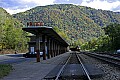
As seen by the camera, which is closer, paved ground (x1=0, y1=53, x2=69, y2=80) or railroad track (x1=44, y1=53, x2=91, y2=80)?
railroad track (x1=44, y1=53, x2=91, y2=80)

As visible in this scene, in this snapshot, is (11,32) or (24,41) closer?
(11,32)

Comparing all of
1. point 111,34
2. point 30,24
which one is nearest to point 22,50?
point 111,34

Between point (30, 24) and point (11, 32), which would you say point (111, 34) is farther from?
point (30, 24)

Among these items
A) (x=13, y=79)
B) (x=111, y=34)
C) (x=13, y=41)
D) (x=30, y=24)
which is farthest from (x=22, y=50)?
(x=13, y=79)

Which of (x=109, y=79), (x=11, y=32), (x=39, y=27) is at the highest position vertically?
(x=11, y=32)

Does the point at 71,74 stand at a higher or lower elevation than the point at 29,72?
lower

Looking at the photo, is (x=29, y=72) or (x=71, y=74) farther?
(x=29, y=72)

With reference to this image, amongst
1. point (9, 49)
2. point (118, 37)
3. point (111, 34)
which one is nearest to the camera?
point (118, 37)

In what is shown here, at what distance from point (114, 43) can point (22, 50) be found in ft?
167

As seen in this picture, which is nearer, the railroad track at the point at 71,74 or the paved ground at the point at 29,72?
the railroad track at the point at 71,74

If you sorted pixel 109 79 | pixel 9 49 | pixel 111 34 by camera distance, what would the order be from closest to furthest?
pixel 109 79 < pixel 111 34 < pixel 9 49

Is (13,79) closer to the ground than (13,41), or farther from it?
closer to the ground

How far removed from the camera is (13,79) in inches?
655

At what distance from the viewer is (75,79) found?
630 inches
